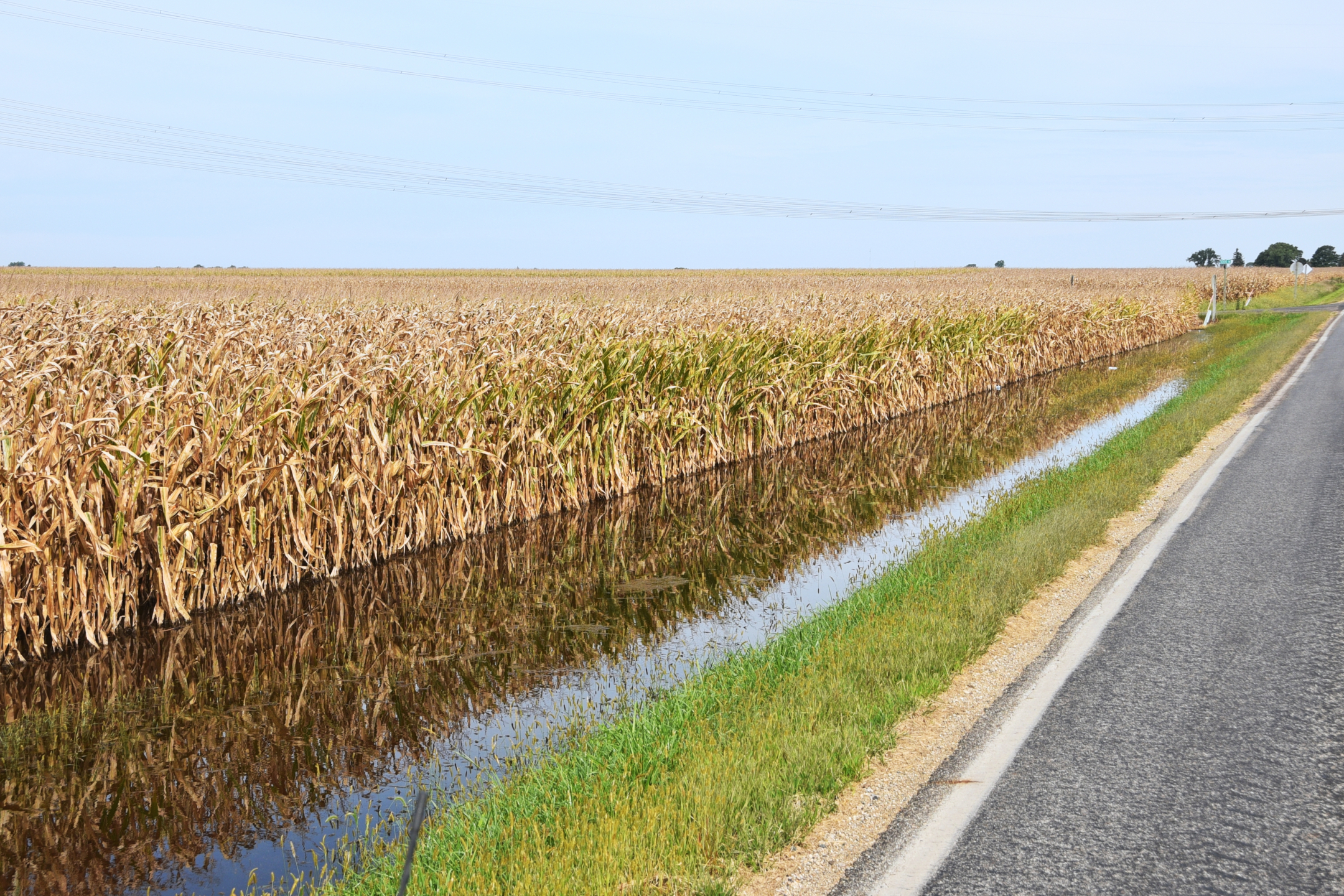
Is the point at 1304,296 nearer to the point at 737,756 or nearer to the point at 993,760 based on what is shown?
the point at 993,760

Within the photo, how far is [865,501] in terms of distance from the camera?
14508 millimetres

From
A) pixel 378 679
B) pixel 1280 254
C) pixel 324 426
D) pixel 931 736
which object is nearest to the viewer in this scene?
pixel 931 736

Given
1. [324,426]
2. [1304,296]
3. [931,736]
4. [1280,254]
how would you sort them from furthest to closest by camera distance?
[1280,254], [1304,296], [324,426], [931,736]

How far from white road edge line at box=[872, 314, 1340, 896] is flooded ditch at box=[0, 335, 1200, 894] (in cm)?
256

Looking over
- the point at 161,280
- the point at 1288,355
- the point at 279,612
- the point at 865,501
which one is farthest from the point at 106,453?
the point at 161,280

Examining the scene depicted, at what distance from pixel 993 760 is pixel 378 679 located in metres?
4.87

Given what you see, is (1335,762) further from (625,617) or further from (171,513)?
(171,513)

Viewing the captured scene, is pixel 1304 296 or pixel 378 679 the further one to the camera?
pixel 1304 296

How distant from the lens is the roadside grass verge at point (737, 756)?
4512 millimetres

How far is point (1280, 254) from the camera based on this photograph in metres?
139

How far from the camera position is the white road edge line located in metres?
4.46

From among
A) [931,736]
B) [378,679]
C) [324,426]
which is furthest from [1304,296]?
[378,679]

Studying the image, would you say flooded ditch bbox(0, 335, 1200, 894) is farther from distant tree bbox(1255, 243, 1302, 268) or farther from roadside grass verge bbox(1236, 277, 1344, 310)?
distant tree bbox(1255, 243, 1302, 268)

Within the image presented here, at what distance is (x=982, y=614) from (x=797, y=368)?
1102 centimetres
